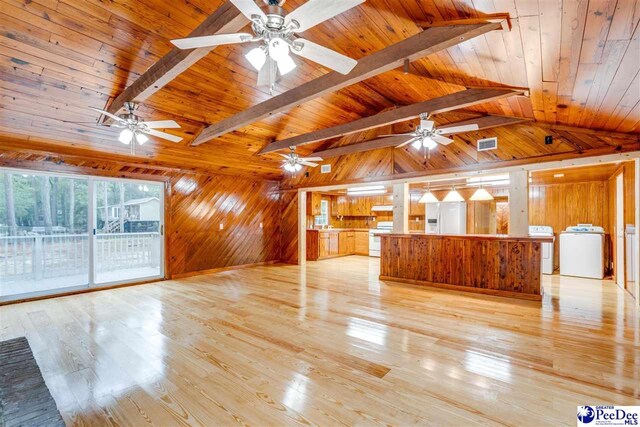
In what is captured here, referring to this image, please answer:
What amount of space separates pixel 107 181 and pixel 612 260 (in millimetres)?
10607

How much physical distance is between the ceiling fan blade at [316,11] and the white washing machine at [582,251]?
7389mm

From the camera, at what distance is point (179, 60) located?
2727 mm

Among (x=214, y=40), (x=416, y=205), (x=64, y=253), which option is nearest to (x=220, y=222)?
(x=64, y=253)

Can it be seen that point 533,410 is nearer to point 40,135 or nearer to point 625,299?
point 625,299

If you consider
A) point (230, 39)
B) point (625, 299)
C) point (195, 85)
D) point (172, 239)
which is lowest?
point (625, 299)

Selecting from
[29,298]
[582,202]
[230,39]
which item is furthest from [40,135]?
[582,202]

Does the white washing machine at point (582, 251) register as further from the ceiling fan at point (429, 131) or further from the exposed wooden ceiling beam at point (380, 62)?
the exposed wooden ceiling beam at point (380, 62)

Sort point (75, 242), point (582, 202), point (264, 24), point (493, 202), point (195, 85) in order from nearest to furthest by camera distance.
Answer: point (264, 24) → point (195, 85) → point (75, 242) → point (582, 202) → point (493, 202)

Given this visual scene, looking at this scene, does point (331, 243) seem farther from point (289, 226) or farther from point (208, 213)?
point (208, 213)

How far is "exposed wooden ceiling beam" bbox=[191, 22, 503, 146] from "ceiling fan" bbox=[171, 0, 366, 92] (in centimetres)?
85

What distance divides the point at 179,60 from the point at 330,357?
123 inches

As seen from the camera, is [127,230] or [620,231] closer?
[620,231]

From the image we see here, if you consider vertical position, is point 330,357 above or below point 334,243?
below

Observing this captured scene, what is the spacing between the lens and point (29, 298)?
4.57 metres
